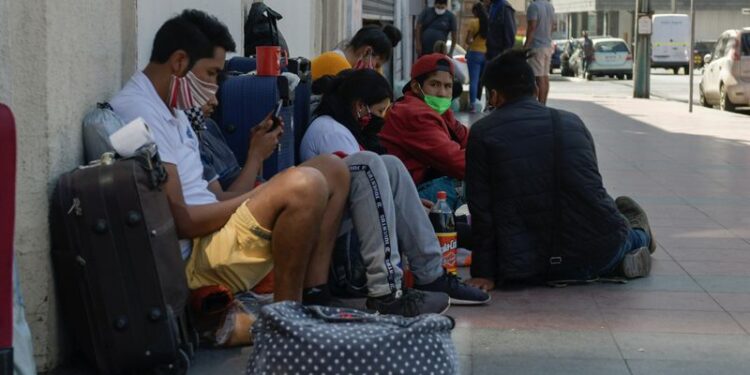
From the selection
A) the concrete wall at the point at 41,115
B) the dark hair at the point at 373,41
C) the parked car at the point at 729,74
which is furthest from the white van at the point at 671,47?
the concrete wall at the point at 41,115

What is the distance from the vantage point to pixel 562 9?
223 feet

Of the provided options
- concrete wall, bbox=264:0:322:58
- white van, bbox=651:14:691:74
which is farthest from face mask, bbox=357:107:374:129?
white van, bbox=651:14:691:74

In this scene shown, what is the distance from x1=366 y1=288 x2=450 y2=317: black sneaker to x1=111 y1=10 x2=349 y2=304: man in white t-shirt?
245mm

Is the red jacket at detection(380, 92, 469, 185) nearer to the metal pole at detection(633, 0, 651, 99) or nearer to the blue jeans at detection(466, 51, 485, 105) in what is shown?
the blue jeans at detection(466, 51, 485, 105)

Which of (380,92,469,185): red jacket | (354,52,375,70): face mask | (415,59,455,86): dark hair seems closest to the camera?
(380,92,469,185): red jacket

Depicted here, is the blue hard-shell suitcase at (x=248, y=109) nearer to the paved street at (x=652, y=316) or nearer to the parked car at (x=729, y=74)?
the paved street at (x=652, y=316)

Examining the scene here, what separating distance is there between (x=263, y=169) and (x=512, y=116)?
1.21 metres

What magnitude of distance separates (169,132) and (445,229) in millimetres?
1836

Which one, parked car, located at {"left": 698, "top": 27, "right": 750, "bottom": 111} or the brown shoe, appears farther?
parked car, located at {"left": 698, "top": 27, "right": 750, "bottom": 111}

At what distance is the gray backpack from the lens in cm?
475

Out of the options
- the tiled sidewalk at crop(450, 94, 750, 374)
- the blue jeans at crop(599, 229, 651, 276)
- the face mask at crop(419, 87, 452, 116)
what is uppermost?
the face mask at crop(419, 87, 452, 116)

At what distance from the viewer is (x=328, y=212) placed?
17.0 feet

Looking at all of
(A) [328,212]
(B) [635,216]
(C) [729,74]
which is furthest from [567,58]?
(A) [328,212]

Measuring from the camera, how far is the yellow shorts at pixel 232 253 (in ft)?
15.9
